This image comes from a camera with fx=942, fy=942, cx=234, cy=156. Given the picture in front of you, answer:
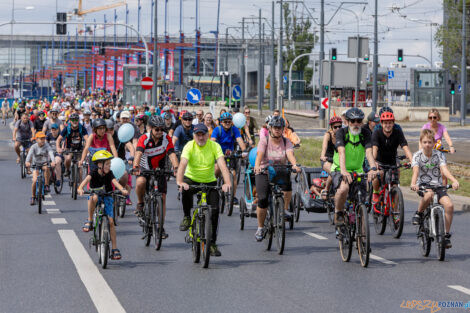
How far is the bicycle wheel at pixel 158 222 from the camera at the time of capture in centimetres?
1121

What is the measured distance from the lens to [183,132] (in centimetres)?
1694

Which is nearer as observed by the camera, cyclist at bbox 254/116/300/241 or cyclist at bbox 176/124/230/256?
cyclist at bbox 176/124/230/256

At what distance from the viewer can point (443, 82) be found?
68.7 m

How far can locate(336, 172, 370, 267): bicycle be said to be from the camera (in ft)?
32.2

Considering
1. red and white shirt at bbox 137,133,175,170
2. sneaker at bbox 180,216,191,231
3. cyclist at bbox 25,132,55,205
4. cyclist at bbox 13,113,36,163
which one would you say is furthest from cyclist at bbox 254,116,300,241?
cyclist at bbox 13,113,36,163

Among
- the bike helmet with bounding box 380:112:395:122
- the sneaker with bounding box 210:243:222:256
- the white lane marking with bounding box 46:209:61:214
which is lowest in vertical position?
the white lane marking with bounding box 46:209:61:214

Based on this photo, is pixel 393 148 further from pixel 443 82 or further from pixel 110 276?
pixel 443 82

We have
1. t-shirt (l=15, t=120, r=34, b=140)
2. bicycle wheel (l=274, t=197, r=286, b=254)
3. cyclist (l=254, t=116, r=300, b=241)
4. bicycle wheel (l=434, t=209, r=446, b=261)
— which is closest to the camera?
bicycle wheel (l=434, t=209, r=446, b=261)

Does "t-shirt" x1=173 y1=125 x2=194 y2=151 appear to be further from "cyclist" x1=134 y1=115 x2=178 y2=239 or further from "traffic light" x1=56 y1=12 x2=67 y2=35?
"traffic light" x1=56 y1=12 x2=67 y2=35

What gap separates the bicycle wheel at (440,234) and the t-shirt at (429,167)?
538 mm


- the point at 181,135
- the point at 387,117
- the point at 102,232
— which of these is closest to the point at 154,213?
the point at 102,232

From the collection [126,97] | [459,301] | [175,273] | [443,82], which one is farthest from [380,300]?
[443,82]

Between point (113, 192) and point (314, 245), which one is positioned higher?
point (113, 192)

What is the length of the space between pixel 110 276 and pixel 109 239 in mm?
718
